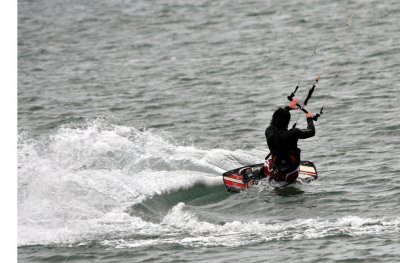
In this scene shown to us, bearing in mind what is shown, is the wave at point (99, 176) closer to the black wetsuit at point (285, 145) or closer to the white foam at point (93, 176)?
the white foam at point (93, 176)

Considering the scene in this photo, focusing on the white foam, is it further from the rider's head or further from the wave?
the rider's head

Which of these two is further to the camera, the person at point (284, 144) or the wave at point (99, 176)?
the person at point (284, 144)

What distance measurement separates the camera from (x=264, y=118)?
2520 centimetres

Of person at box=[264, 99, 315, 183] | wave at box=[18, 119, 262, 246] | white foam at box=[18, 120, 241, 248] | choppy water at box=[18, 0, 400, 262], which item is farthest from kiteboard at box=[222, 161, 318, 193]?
white foam at box=[18, 120, 241, 248]

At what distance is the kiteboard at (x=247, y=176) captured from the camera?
62.1 feet

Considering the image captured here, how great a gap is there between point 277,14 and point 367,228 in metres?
24.3

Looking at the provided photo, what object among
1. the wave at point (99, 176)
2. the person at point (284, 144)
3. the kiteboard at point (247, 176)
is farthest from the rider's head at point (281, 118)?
the wave at point (99, 176)

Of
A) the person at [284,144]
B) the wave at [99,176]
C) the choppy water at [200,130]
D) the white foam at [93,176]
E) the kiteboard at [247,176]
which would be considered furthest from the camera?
the kiteboard at [247,176]

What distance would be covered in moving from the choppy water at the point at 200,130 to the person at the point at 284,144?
1.08ft

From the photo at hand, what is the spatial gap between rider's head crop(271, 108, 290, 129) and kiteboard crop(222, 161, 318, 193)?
4.02 ft

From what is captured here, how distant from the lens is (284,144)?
18.4m

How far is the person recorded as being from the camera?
18203mm

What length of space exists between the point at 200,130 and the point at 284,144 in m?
6.41

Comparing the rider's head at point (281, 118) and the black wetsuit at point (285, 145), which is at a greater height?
the rider's head at point (281, 118)
